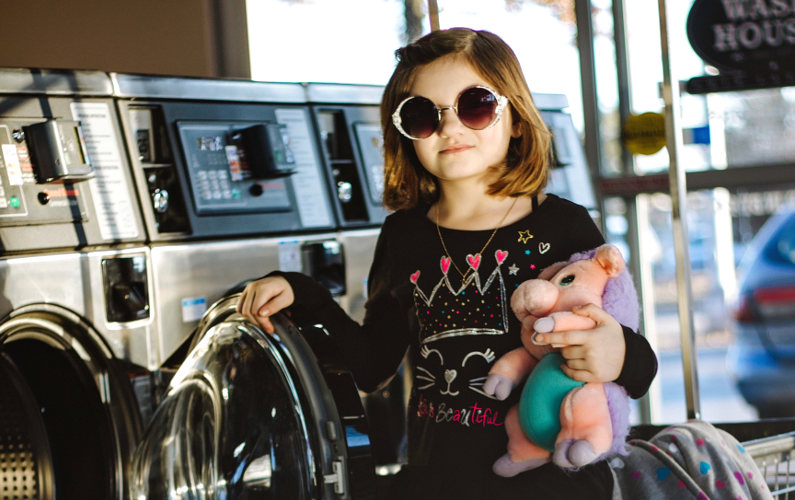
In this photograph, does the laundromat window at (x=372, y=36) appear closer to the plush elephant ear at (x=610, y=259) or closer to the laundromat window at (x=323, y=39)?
the laundromat window at (x=323, y=39)

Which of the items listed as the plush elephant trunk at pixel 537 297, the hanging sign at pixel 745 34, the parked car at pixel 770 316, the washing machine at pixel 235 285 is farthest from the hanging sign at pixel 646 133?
the plush elephant trunk at pixel 537 297

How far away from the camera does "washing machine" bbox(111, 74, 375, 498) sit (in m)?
1.77

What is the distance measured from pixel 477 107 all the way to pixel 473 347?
0.42m

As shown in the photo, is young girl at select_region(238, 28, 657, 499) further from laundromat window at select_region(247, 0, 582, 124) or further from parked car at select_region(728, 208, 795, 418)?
parked car at select_region(728, 208, 795, 418)

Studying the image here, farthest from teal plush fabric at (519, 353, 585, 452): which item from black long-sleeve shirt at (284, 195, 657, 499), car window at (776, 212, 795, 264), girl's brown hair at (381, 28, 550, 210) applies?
car window at (776, 212, 795, 264)

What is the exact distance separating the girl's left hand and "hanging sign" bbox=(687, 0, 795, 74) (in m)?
1.99

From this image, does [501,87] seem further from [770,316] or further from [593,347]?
[770,316]

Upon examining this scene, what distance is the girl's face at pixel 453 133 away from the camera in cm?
157

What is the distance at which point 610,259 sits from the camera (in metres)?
1.46

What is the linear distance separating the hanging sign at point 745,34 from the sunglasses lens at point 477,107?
185cm

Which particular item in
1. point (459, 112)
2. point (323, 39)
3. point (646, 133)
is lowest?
point (646, 133)

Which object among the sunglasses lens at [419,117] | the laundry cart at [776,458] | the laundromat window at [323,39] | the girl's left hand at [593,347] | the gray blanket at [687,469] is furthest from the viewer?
the laundromat window at [323,39]

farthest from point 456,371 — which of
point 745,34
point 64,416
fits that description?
point 745,34

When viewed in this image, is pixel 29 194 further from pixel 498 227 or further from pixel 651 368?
pixel 651 368
